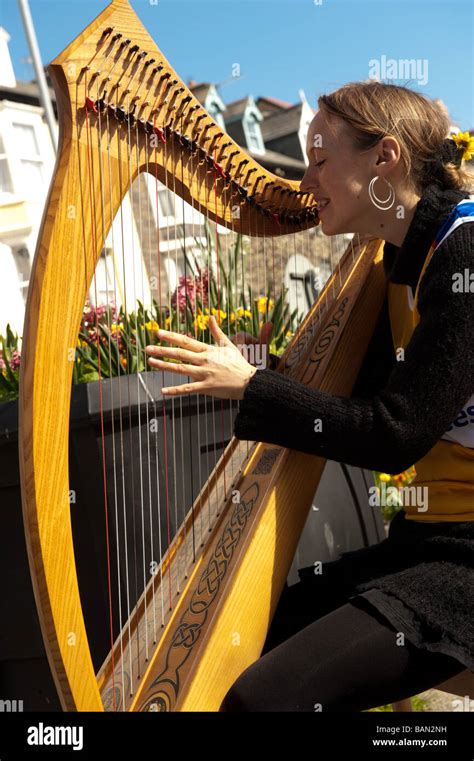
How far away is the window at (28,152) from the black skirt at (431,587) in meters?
11.8

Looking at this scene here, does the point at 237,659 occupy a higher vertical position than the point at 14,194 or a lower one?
lower

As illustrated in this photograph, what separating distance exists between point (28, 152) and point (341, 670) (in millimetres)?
12378

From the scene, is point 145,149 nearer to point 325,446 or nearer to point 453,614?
point 325,446

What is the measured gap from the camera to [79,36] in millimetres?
1445

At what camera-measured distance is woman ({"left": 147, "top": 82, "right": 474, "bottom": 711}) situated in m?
1.59

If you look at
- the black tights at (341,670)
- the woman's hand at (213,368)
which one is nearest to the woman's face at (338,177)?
the woman's hand at (213,368)

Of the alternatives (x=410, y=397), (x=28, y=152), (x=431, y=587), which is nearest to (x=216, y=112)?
(x=28, y=152)

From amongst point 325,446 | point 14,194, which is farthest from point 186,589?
point 14,194

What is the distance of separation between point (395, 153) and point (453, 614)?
0.94 metres

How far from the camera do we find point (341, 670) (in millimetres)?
1584

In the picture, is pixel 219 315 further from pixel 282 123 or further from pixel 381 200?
pixel 282 123

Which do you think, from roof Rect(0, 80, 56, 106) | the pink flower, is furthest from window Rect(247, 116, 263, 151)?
the pink flower

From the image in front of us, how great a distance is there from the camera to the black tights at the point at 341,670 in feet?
5.20

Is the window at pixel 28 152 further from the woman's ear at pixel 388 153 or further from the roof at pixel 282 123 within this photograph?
the woman's ear at pixel 388 153
